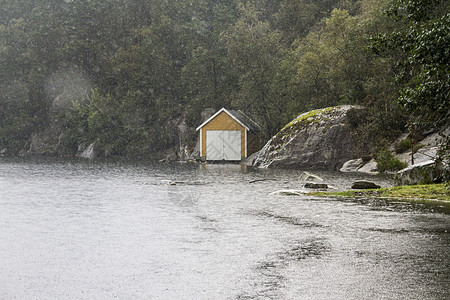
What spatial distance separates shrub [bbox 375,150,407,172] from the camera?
3631 cm

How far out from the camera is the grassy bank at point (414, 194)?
19.0 metres

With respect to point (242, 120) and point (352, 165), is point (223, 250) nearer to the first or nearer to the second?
point (352, 165)

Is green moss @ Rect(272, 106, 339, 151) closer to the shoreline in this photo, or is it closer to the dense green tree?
the dense green tree

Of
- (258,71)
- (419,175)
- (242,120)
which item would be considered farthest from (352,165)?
(258,71)

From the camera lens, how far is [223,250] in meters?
11.2

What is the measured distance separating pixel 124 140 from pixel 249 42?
925 inches

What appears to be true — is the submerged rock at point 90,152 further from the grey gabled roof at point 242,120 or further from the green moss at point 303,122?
the green moss at point 303,122

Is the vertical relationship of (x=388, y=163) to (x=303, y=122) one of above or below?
below

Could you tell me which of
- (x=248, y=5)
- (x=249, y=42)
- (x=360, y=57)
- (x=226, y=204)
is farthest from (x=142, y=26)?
(x=226, y=204)

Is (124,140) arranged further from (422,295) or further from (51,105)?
(422,295)

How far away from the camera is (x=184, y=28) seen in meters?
76.9

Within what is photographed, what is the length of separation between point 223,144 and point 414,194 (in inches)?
1435

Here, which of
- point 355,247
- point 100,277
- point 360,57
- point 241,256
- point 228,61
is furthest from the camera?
point 228,61

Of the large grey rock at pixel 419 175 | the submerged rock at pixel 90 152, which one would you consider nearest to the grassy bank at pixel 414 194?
the large grey rock at pixel 419 175
